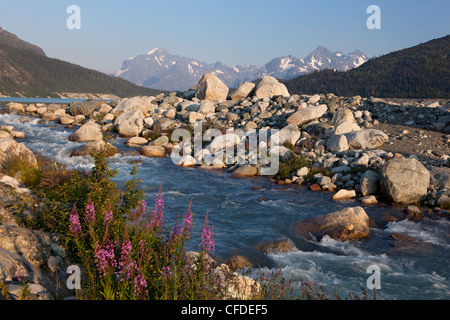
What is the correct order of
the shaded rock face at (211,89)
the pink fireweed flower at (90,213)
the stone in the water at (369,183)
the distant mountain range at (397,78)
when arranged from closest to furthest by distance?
the pink fireweed flower at (90,213)
the stone in the water at (369,183)
the shaded rock face at (211,89)
the distant mountain range at (397,78)

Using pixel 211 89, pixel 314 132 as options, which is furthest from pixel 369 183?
pixel 211 89

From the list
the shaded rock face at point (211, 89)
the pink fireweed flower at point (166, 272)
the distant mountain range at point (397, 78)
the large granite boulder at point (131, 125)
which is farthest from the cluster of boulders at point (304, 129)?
the distant mountain range at point (397, 78)

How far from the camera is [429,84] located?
2923 inches

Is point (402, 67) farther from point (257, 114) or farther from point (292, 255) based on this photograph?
point (292, 255)

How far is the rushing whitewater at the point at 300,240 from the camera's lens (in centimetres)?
720

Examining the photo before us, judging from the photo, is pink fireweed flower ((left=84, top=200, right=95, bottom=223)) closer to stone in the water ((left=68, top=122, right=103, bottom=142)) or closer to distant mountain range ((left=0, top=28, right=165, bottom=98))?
stone in the water ((left=68, top=122, right=103, bottom=142))

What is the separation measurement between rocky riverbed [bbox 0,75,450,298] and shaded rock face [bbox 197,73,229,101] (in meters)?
0.12

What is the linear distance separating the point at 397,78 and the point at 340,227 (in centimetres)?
8637

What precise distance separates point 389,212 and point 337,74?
92.0 meters

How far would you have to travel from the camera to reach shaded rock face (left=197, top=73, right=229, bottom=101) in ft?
112

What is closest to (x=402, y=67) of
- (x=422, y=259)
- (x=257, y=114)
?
(x=257, y=114)

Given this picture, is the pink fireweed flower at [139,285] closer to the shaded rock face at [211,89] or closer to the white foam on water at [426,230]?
the white foam on water at [426,230]

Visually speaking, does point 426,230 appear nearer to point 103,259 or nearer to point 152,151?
point 103,259

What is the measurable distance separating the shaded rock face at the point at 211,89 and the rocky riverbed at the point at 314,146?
12 centimetres
